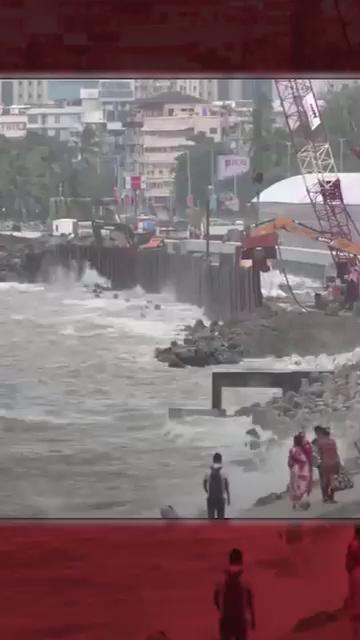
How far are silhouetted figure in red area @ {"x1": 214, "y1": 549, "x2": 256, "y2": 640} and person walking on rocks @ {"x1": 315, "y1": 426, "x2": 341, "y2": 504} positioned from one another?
371mm

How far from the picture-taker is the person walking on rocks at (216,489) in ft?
11.8

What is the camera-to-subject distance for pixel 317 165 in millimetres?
3604

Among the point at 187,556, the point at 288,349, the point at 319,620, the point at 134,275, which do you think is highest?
the point at 134,275

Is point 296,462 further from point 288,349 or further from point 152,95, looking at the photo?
point 152,95

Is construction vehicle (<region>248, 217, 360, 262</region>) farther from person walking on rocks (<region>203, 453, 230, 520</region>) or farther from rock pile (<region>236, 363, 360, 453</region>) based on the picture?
person walking on rocks (<region>203, 453, 230, 520</region>)

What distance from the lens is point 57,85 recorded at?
3.55 m

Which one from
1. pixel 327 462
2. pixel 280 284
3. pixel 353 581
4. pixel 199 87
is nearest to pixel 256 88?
pixel 199 87

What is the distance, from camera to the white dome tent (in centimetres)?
360

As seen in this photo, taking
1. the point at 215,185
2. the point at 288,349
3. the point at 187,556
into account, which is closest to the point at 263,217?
the point at 215,185

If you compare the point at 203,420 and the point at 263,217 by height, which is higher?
the point at 263,217

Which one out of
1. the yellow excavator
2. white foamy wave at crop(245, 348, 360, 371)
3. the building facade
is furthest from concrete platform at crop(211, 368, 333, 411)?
the building facade

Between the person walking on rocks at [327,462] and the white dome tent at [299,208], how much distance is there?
594 millimetres

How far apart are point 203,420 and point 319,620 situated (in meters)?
0.79

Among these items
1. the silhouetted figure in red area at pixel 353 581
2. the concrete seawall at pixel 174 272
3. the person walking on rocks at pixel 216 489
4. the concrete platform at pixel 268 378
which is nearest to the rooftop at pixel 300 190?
the concrete seawall at pixel 174 272
